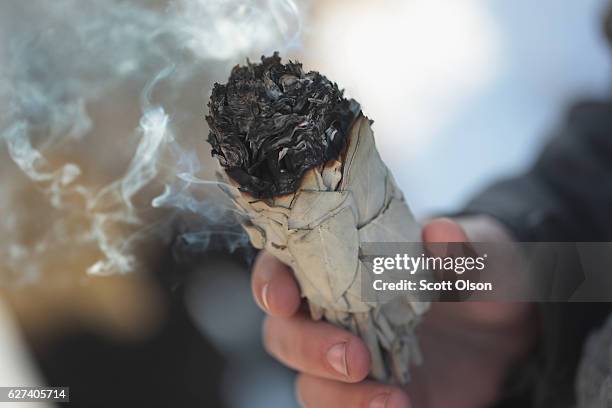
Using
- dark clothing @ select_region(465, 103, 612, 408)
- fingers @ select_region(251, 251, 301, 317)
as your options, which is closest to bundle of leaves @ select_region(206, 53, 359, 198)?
fingers @ select_region(251, 251, 301, 317)

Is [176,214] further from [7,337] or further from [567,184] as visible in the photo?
[567,184]

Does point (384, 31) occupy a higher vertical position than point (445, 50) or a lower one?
lower

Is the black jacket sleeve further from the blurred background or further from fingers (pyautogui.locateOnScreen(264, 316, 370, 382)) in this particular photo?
fingers (pyautogui.locateOnScreen(264, 316, 370, 382))

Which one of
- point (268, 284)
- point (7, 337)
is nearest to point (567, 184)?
point (268, 284)

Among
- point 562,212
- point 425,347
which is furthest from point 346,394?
point 562,212

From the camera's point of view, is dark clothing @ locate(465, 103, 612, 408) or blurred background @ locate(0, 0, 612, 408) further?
dark clothing @ locate(465, 103, 612, 408)
